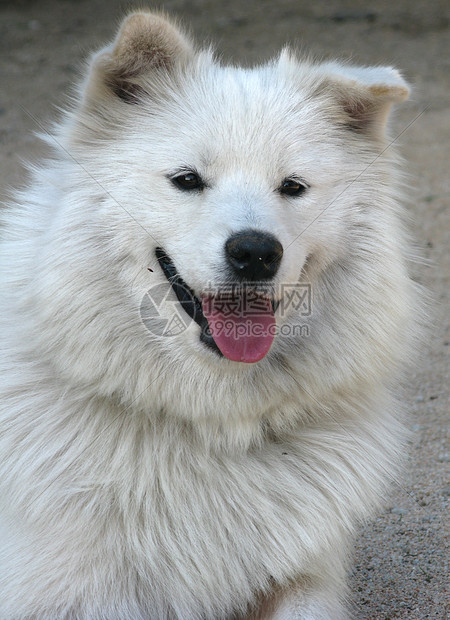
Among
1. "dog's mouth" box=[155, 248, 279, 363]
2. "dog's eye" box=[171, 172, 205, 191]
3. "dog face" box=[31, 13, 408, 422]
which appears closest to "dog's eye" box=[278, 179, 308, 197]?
"dog face" box=[31, 13, 408, 422]

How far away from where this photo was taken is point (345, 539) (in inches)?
132

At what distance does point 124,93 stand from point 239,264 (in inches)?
34.5

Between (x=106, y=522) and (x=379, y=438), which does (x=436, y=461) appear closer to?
(x=379, y=438)

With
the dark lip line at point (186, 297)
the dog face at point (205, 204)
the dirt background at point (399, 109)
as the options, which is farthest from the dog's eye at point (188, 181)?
the dirt background at point (399, 109)

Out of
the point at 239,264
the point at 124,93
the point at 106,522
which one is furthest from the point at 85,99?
the point at 106,522

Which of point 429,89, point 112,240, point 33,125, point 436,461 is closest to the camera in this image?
point 112,240

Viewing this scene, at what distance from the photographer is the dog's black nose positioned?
112 inches

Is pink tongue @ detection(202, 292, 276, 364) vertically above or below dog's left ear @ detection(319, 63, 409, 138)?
below

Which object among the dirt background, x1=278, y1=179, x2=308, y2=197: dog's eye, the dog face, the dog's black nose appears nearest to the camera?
the dog's black nose

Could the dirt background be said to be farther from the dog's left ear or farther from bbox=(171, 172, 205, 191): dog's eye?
bbox=(171, 172, 205, 191): dog's eye

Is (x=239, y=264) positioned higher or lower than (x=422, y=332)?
higher

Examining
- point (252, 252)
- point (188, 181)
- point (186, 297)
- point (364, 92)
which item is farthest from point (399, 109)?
point (252, 252)

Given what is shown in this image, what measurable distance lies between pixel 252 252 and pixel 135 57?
2.91 feet

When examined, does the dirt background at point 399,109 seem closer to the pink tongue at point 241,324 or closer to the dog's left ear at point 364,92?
the dog's left ear at point 364,92
